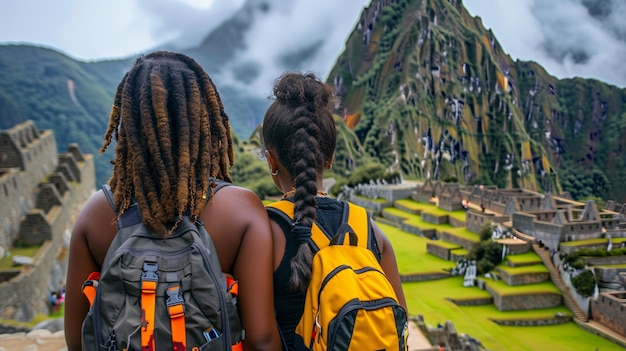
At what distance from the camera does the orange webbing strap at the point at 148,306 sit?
189 centimetres

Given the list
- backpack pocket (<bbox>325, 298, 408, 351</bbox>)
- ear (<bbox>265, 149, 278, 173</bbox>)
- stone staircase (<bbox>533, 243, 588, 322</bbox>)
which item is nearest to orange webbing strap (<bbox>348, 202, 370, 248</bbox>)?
backpack pocket (<bbox>325, 298, 408, 351</bbox>)

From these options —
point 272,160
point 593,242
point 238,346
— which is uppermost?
point 272,160

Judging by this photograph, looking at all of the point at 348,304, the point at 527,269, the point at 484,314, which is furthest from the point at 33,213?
the point at 527,269

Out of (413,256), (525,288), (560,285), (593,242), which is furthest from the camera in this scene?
(413,256)

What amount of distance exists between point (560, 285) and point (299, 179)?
18301mm

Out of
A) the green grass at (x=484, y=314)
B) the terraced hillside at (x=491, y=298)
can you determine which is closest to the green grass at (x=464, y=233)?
the terraced hillside at (x=491, y=298)

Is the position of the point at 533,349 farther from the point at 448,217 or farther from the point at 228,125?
the point at 448,217

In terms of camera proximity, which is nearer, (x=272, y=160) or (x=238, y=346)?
(x=238, y=346)

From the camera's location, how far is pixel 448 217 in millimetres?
32438

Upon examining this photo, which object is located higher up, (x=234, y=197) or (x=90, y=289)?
(x=234, y=197)

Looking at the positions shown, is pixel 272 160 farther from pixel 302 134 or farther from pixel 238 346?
pixel 238 346

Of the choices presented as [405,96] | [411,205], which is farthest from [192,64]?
[405,96]

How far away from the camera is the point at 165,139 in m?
2.20

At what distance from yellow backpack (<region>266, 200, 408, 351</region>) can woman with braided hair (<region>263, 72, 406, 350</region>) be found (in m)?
0.08
